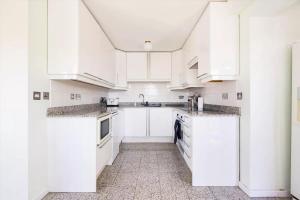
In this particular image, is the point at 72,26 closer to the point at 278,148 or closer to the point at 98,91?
the point at 98,91

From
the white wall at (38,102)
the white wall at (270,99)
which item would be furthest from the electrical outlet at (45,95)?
the white wall at (270,99)

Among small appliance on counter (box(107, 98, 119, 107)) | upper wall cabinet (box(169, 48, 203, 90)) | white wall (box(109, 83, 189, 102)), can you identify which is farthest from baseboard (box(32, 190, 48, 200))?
white wall (box(109, 83, 189, 102))

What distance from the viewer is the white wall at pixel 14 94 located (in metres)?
1.87

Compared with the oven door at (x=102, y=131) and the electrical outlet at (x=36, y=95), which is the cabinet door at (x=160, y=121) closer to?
the oven door at (x=102, y=131)

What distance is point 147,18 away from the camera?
2803 mm

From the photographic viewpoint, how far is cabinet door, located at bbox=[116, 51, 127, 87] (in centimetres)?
465

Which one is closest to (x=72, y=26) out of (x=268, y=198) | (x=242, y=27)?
(x=242, y=27)

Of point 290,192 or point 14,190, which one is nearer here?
point 14,190

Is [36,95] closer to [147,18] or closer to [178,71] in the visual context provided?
[147,18]

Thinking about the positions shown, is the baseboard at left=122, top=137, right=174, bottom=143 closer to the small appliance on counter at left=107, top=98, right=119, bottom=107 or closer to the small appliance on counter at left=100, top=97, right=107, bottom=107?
the small appliance on counter at left=107, top=98, right=119, bottom=107

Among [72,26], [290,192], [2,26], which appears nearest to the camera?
[2,26]

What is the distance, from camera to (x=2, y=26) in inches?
74.1

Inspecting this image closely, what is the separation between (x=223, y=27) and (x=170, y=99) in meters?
3.04

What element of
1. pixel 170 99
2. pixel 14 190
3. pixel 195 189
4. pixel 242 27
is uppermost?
pixel 242 27
